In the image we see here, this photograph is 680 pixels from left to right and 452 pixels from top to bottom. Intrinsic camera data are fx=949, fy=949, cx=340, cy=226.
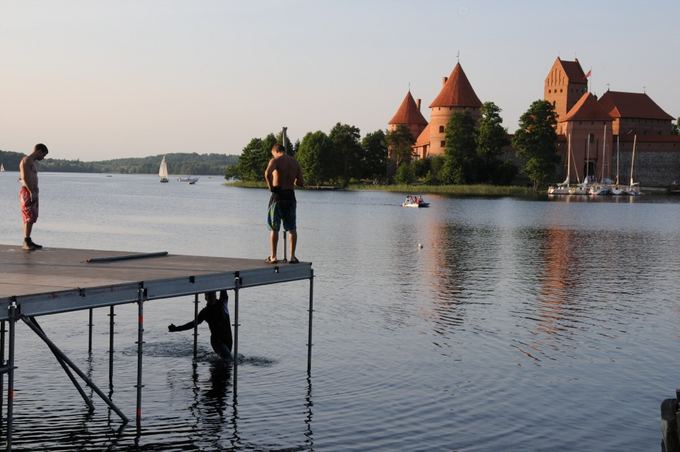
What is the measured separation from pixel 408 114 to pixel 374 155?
27642 millimetres

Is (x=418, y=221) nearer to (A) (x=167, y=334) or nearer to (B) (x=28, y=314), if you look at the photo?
(A) (x=167, y=334)

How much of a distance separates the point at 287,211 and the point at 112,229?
157 ft

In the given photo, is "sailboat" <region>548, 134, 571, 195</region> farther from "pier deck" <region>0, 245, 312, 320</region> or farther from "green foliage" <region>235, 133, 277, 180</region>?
"pier deck" <region>0, 245, 312, 320</region>

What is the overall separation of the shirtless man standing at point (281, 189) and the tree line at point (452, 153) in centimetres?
11487

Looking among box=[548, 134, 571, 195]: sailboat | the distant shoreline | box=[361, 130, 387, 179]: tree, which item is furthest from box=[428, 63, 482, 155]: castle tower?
box=[548, 134, 571, 195]: sailboat

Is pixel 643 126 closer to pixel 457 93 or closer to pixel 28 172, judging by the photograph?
pixel 457 93

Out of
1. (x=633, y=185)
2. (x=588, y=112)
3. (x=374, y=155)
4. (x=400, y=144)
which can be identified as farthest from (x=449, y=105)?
(x=633, y=185)

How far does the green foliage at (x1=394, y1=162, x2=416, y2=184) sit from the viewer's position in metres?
150

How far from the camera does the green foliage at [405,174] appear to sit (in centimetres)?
15000

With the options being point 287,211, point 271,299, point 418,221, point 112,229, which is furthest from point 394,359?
point 418,221

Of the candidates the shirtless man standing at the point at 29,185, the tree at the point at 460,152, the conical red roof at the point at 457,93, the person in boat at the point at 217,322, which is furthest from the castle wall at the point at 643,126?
the shirtless man standing at the point at 29,185

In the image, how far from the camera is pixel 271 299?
2967cm

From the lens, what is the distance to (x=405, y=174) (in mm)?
150500

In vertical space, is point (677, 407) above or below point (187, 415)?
above
